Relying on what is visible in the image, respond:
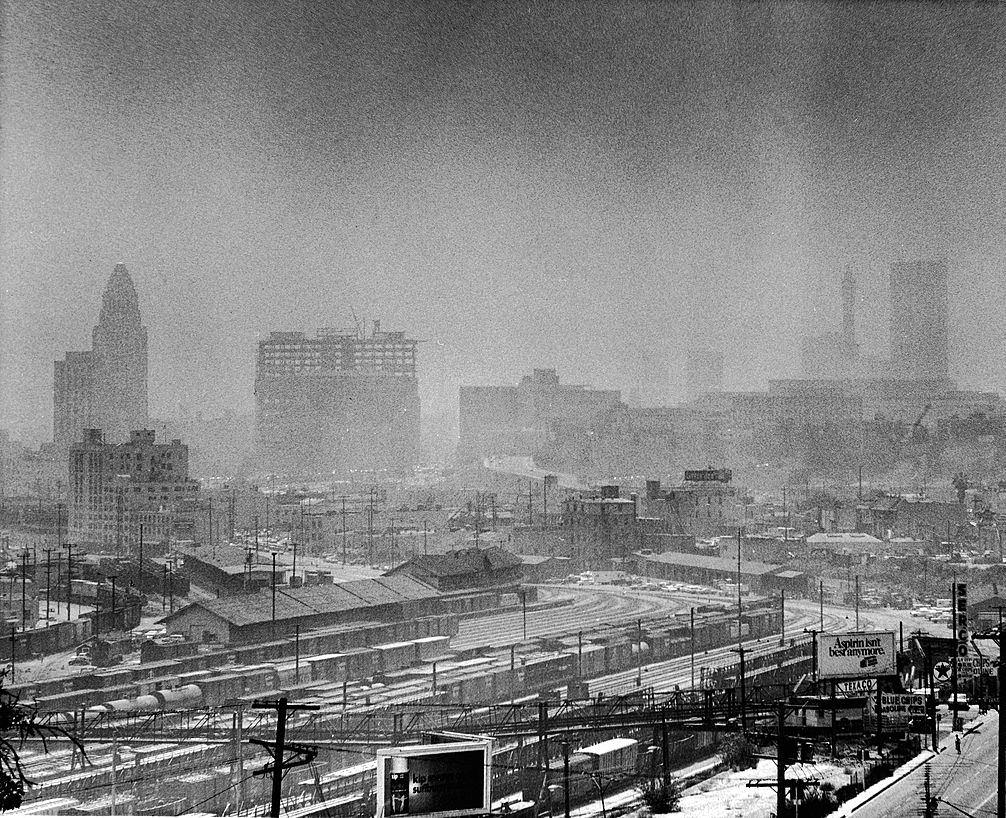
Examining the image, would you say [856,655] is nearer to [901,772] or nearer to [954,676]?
[954,676]

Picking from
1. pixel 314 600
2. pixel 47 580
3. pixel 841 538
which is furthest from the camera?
pixel 841 538

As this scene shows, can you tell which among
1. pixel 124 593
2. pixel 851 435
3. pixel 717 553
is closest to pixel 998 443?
pixel 851 435

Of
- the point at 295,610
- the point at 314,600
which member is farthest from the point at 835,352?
the point at 295,610

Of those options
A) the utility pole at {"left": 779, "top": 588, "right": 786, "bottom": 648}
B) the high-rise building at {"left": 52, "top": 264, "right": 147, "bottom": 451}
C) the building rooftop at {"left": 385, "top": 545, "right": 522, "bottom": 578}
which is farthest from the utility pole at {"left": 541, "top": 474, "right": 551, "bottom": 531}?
the high-rise building at {"left": 52, "top": 264, "right": 147, "bottom": 451}

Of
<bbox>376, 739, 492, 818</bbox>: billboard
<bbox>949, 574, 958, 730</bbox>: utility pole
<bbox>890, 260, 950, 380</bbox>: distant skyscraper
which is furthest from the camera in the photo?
<bbox>890, 260, 950, 380</bbox>: distant skyscraper

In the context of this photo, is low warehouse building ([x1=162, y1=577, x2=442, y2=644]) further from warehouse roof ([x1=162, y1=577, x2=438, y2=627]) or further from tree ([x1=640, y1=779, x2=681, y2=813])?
tree ([x1=640, y1=779, x2=681, y2=813])

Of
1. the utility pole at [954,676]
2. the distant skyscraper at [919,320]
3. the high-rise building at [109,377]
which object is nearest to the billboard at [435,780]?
the utility pole at [954,676]
